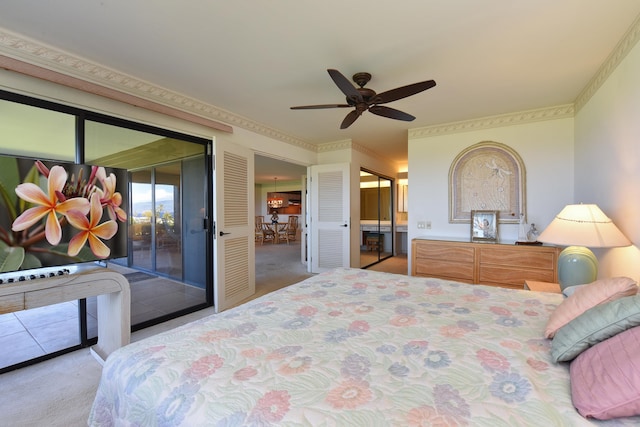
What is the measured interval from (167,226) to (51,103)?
1611 mm

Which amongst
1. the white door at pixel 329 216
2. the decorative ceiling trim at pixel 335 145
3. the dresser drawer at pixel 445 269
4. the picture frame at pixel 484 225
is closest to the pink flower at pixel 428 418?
the dresser drawer at pixel 445 269

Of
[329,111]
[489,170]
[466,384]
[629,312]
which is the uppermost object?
[329,111]

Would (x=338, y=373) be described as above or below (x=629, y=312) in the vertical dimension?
below

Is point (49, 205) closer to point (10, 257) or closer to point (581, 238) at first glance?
point (10, 257)

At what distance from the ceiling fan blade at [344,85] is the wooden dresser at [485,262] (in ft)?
6.71

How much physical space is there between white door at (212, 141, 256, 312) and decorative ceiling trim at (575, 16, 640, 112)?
3.36 meters

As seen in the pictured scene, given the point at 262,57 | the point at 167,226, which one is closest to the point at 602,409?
the point at 262,57

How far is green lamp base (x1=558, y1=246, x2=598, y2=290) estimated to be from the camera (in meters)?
1.94

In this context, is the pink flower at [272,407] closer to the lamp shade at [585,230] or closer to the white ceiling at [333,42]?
the white ceiling at [333,42]

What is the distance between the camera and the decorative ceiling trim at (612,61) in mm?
1740

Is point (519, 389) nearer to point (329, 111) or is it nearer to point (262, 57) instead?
point (262, 57)

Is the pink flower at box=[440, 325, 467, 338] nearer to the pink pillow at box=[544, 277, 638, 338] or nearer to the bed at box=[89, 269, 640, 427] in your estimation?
the bed at box=[89, 269, 640, 427]

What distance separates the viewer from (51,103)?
2.04 metres

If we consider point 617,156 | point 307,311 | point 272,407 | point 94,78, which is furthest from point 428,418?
point 94,78
